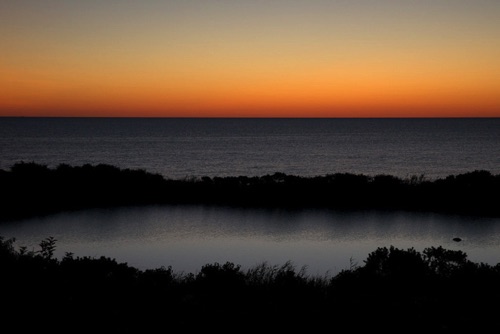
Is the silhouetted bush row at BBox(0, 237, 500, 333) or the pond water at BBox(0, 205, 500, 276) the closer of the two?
the silhouetted bush row at BBox(0, 237, 500, 333)

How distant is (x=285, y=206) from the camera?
22609 millimetres

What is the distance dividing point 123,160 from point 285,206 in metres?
56.9

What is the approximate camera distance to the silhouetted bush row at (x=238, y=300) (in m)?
7.37

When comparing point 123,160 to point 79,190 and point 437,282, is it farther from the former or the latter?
point 437,282

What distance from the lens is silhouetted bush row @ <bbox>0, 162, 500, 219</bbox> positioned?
73.6 feet

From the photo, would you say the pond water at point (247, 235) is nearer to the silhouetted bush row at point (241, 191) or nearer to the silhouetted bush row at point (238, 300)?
the silhouetted bush row at point (241, 191)

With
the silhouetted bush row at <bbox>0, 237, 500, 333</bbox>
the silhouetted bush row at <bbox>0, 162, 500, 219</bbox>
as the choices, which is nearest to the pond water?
the silhouetted bush row at <bbox>0, 162, 500, 219</bbox>

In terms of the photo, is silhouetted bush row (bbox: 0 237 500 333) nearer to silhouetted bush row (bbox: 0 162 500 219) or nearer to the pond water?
the pond water

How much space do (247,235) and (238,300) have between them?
8759 millimetres

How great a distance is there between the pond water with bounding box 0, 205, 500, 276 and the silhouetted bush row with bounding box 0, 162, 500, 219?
1823 mm

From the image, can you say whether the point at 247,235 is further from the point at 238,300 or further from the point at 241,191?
the point at 238,300

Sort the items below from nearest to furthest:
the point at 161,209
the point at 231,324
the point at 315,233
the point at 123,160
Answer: the point at 231,324, the point at 315,233, the point at 161,209, the point at 123,160

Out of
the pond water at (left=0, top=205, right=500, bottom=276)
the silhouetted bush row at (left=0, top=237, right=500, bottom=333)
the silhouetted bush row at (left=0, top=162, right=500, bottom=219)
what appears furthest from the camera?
the silhouetted bush row at (left=0, top=162, right=500, bottom=219)

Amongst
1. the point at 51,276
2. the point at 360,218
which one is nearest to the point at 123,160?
the point at 360,218
